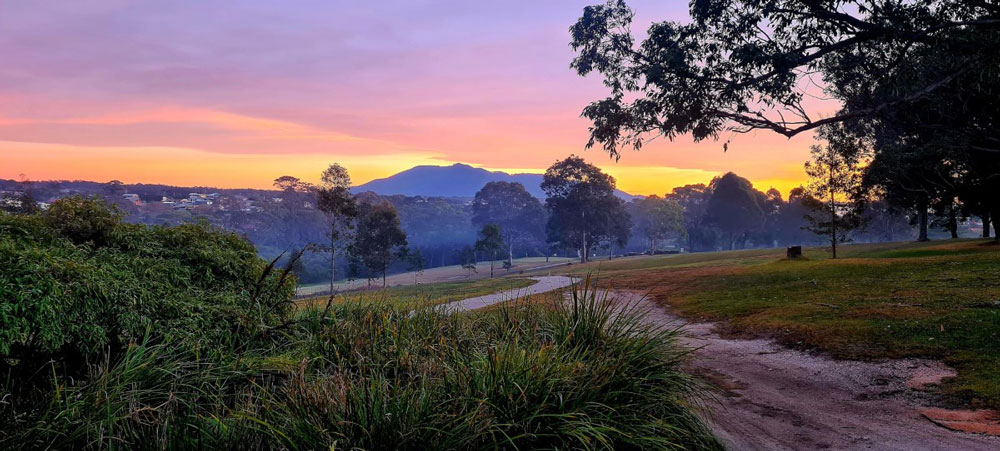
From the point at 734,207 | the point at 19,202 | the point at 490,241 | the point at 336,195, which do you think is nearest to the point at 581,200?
the point at 490,241

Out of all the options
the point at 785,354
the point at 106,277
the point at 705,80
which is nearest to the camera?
the point at 106,277

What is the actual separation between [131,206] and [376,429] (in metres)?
106

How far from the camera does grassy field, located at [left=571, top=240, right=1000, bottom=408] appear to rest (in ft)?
33.8

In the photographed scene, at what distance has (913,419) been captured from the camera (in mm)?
7410

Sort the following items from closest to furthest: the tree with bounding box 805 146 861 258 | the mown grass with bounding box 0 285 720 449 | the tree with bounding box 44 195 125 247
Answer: the mown grass with bounding box 0 285 720 449, the tree with bounding box 44 195 125 247, the tree with bounding box 805 146 861 258

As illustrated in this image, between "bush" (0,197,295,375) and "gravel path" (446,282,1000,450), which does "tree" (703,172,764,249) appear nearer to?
"gravel path" (446,282,1000,450)

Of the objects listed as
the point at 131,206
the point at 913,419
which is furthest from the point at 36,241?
the point at 131,206

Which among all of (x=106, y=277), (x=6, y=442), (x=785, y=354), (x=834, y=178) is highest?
(x=834, y=178)

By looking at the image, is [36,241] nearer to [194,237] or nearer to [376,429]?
[194,237]

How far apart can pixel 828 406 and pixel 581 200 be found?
6957cm

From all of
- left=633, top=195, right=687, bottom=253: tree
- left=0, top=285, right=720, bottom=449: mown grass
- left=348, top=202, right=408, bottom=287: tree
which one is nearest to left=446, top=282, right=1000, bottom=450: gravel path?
left=0, top=285, right=720, bottom=449: mown grass

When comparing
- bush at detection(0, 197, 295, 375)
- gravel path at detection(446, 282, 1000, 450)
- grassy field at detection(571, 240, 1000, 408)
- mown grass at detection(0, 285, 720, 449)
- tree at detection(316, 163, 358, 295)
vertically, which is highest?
tree at detection(316, 163, 358, 295)

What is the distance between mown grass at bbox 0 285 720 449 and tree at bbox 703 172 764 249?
3815 inches

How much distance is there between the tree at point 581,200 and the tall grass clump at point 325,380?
2766 inches
